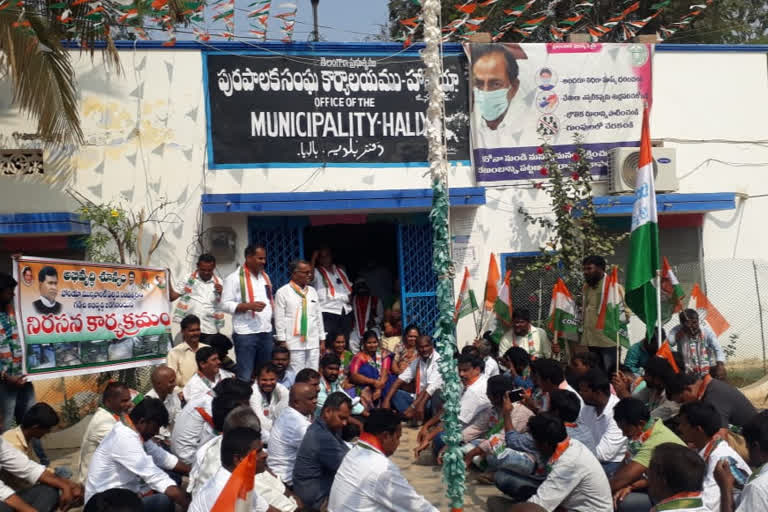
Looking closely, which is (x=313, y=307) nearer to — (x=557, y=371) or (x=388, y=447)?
(x=557, y=371)

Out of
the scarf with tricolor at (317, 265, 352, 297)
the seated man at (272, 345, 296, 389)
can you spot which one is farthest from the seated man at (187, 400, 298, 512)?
the scarf with tricolor at (317, 265, 352, 297)

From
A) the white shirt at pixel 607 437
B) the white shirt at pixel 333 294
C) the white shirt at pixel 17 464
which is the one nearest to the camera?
the white shirt at pixel 17 464

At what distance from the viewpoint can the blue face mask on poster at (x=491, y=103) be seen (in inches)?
437

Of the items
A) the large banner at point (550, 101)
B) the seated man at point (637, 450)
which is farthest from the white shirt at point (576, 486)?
the large banner at point (550, 101)

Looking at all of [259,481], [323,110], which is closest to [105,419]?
[259,481]

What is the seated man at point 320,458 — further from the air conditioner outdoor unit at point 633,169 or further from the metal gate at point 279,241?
the air conditioner outdoor unit at point 633,169

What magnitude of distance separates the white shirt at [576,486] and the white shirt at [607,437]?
0.92m

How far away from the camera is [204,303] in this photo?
9.06 meters

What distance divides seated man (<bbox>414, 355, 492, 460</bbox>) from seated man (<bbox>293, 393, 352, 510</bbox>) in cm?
164

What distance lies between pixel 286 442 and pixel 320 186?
15.9 ft

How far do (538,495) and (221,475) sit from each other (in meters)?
2.07

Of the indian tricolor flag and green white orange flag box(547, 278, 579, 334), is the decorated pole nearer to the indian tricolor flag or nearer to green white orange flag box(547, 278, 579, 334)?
the indian tricolor flag

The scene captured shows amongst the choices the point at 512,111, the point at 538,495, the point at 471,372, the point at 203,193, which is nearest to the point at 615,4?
the point at 512,111

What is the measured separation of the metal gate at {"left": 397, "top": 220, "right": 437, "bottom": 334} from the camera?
433 inches
